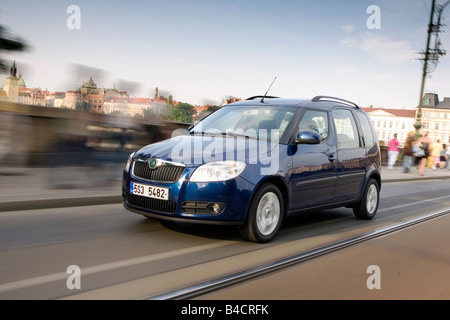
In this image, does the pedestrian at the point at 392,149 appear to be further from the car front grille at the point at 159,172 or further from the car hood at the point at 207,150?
the car front grille at the point at 159,172

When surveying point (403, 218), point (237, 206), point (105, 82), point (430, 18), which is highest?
point (430, 18)

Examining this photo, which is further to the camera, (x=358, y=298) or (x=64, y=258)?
(x=64, y=258)

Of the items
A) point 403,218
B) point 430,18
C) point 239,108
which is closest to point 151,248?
point 239,108

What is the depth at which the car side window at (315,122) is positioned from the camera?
233 inches

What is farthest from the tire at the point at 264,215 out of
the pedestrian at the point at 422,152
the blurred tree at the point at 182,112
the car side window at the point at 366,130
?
the pedestrian at the point at 422,152

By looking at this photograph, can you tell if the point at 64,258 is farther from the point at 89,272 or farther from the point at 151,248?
the point at 151,248

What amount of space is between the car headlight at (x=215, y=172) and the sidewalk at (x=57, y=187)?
2718mm

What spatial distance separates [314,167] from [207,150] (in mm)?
1475

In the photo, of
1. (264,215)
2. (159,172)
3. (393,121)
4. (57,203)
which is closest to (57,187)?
(57,203)

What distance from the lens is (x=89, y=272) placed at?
12.5 feet

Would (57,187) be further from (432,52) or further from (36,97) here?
(432,52)

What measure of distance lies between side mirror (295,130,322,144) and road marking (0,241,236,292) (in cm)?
141

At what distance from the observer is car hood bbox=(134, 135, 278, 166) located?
4906 millimetres
